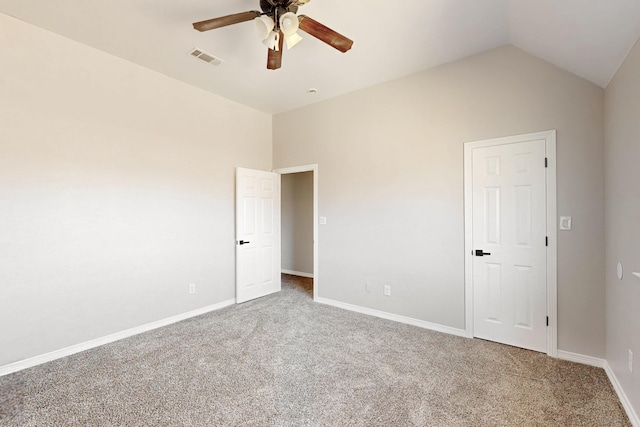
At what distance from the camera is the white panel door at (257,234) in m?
4.18

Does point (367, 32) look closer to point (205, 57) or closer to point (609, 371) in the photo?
point (205, 57)

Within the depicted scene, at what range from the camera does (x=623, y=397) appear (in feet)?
6.42

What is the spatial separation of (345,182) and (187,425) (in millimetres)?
3068

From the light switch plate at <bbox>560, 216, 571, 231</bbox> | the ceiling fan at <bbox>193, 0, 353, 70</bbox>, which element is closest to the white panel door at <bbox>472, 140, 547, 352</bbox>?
the light switch plate at <bbox>560, 216, 571, 231</bbox>

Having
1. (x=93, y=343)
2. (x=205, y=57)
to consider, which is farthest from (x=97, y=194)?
(x=205, y=57)

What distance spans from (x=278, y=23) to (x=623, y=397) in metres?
3.56

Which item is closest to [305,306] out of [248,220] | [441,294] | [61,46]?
[248,220]

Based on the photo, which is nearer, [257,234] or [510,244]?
[510,244]

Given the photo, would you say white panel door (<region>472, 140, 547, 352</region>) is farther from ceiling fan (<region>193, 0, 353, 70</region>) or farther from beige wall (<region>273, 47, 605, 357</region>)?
ceiling fan (<region>193, 0, 353, 70</region>)

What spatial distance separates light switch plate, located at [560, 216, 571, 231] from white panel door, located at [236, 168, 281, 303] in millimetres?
3646

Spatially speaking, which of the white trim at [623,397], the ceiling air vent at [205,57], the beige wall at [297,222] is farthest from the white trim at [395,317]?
the ceiling air vent at [205,57]

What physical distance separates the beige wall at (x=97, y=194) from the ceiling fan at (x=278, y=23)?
1.71 m

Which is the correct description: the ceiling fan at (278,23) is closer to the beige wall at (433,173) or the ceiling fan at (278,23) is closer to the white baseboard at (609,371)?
the beige wall at (433,173)

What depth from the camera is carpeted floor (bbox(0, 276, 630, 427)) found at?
1.84 meters
